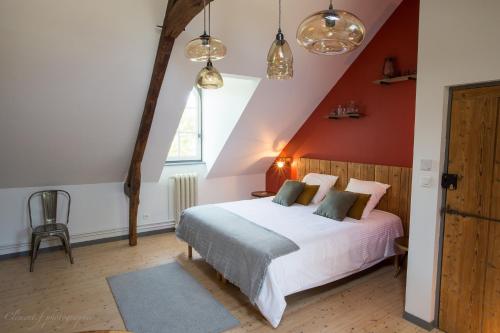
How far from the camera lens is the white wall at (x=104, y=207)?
3604 millimetres

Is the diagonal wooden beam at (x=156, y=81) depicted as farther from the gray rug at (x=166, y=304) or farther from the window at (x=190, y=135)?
the gray rug at (x=166, y=304)

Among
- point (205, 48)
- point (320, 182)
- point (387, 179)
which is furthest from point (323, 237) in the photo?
point (205, 48)

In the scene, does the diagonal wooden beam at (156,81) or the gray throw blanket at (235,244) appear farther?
the gray throw blanket at (235,244)

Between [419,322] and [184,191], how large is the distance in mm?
3300

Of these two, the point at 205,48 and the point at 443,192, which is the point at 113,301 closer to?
the point at 205,48

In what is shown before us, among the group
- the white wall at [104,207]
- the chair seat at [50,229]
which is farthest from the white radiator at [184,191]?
the chair seat at [50,229]

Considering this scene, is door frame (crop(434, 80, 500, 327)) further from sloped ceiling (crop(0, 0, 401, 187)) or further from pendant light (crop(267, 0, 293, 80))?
sloped ceiling (crop(0, 0, 401, 187))

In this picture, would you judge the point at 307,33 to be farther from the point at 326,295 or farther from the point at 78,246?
the point at 78,246

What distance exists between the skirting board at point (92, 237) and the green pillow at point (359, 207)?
8.76 ft

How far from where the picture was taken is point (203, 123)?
16.2 feet

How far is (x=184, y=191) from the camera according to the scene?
4.61 meters

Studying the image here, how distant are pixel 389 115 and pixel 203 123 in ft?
8.91

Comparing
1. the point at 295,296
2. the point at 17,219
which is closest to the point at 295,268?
the point at 295,296

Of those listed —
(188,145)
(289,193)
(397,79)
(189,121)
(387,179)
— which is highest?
(397,79)
